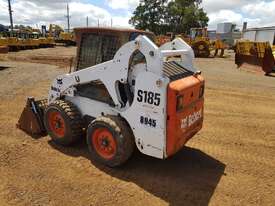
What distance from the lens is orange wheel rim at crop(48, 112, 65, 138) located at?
4988mm

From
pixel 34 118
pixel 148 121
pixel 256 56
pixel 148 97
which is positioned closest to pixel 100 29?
pixel 148 97

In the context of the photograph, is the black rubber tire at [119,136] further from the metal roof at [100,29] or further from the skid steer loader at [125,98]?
the metal roof at [100,29]

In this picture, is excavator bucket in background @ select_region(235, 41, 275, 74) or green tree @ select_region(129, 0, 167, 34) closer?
Answer: excavator bucket in background @ select_region(235, 41, 275, 74)

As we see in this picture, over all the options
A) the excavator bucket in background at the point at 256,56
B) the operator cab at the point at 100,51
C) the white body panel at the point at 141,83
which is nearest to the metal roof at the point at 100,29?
the operator cab at the point at 100,51

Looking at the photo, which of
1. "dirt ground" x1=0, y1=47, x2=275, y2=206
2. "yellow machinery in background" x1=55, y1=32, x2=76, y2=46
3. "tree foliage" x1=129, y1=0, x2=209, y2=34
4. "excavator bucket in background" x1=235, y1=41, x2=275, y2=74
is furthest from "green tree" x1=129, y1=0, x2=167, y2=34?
"dirt ground" x1=0, y1=47, x2=275, y2=206

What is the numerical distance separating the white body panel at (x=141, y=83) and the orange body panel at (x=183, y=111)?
79mm

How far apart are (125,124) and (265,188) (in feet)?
6.90

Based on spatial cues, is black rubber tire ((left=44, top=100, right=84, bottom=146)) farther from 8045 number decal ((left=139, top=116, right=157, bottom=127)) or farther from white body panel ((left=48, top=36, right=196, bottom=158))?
8045 number decal ((left=139, top=116, right=157, bottom=127))

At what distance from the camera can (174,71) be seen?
430cm

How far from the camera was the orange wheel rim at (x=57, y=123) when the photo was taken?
4988 millimetres

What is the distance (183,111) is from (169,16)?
6329 centimetres

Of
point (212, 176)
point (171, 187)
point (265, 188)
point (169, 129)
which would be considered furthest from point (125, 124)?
point (265, 188)

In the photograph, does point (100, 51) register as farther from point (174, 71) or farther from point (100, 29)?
point (174, 71)

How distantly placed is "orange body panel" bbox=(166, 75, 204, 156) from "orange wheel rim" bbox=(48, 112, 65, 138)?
1962mm
